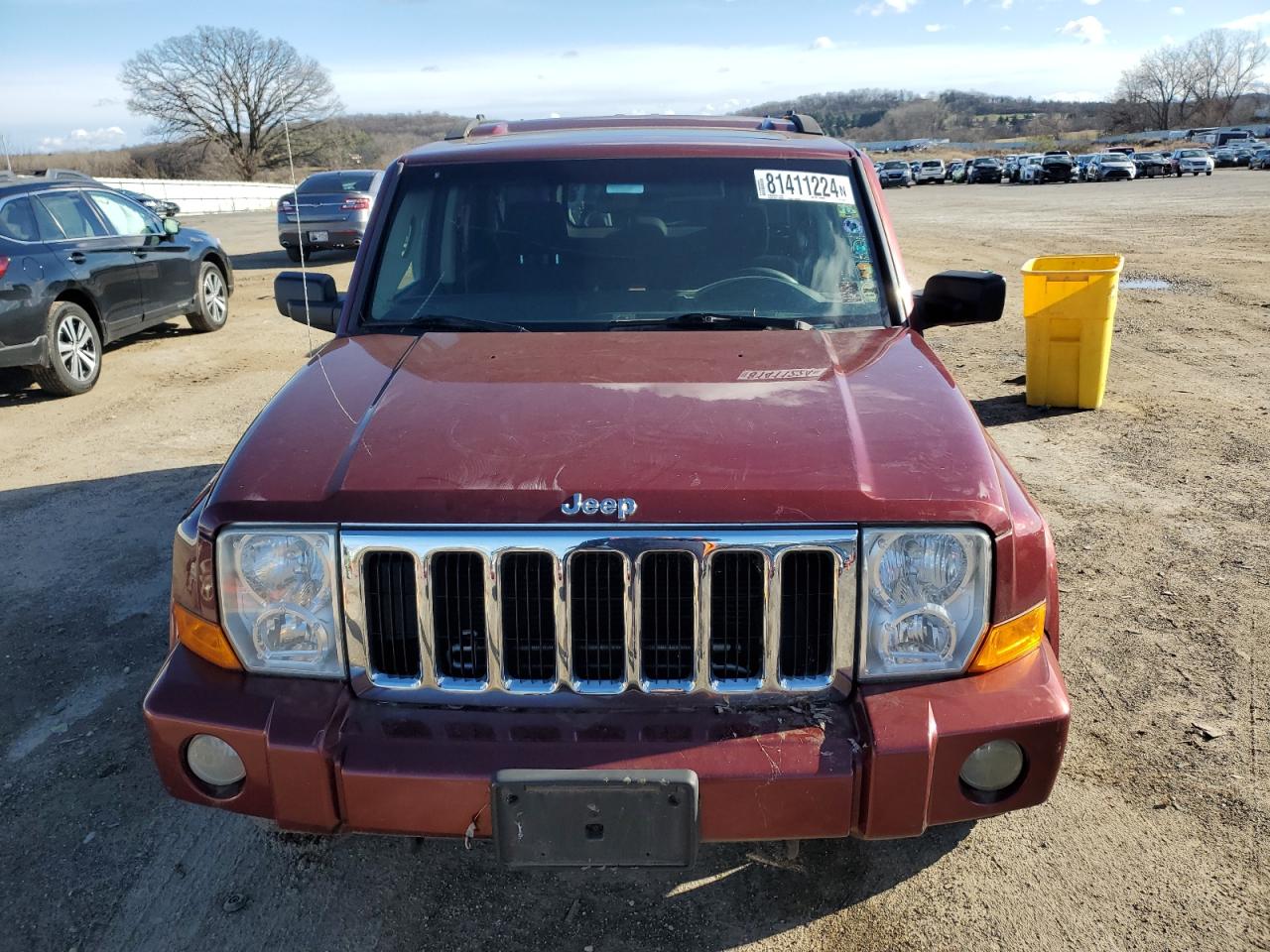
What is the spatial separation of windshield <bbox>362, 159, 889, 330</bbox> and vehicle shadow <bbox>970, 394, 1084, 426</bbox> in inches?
176

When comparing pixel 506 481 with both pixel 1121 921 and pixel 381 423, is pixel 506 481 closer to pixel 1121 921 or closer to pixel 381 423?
pixel 381 423

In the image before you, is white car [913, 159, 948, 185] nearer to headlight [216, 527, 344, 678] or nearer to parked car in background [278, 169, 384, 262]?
parked car in background [278, 169, 384, 262]

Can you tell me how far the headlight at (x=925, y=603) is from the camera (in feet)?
7.55

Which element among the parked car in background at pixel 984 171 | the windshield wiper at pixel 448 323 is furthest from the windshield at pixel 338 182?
the parked car in background at pixel 984 171

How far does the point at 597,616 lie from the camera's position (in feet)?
7.61

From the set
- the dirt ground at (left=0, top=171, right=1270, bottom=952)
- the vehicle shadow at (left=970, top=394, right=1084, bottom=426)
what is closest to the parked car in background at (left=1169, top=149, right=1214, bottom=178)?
the vehicle shadow at (left=970, top=394, right=1084, bottom=426)

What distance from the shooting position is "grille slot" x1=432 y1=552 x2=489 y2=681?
231 centimetres

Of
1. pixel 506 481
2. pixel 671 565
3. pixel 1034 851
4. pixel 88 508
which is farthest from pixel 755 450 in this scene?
pixel 88 508

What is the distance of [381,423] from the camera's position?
8.57 ft

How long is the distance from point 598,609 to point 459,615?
12.7 inches

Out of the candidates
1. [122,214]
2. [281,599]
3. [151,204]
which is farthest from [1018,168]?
[281,599]

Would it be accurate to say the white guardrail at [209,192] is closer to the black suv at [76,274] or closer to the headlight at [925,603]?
the black suv at [76,274]

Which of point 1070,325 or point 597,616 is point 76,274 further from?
point 597,616

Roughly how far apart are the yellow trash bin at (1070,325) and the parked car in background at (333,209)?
483 inches
